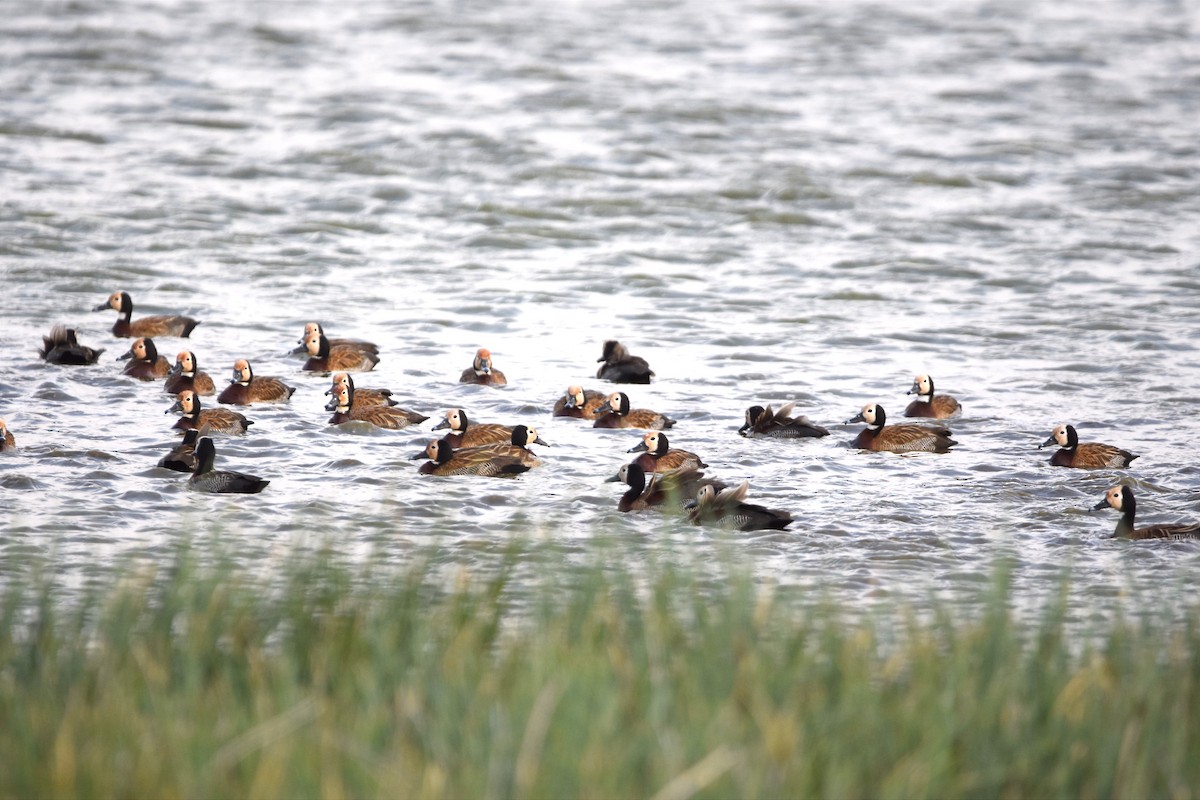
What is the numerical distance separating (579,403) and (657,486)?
2.54 meters

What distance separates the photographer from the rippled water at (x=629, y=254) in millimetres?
10297

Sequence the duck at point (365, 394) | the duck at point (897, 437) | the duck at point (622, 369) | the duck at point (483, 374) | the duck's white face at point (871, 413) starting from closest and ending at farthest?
the duck at point (897, 437) < the duck's white face at point (871, 413) < the duck at point (365, 394) < the duck at point (483, 374) < the duck at point (622, 369)

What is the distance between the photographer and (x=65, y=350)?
13344 mm

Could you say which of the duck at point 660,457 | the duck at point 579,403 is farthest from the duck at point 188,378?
the duck at point 660,457

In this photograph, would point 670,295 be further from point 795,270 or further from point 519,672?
point 519,672

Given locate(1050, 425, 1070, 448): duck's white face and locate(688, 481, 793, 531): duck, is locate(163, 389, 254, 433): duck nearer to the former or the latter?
locate(688, 481, 793, 531): duck

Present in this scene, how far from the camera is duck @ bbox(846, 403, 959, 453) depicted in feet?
39.1

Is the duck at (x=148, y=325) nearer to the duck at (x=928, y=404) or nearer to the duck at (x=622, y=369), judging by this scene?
the duck at (x=622, y=369)

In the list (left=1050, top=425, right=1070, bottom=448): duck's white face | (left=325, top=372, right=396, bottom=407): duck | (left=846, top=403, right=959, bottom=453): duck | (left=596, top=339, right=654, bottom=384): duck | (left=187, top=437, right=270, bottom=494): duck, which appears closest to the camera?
(left=187, top=437, right=270, bottom=494): duck

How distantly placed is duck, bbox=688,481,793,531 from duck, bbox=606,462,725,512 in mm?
206

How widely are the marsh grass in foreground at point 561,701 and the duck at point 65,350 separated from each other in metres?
7.15

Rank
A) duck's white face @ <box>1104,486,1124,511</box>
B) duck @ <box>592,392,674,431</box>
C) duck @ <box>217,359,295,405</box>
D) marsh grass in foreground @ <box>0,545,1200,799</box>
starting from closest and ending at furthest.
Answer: marsh grass in foreground @ <box>0,545,1200,799</box>
duck's white face @ <box>1104,486,1124,511</box>
duck @ <box>592,392,674,431</box>
duck @ <box>217,359,295,405</box>

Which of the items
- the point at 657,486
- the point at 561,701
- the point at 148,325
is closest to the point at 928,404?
the point at 657,486

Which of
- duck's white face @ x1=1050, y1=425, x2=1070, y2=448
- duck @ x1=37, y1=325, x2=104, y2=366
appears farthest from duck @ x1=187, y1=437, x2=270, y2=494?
duck's white face @ x1=1050, y1=425, x2=1070, y2=448
